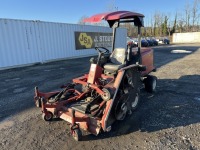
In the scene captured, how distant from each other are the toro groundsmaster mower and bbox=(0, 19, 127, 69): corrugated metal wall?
25.7 feet

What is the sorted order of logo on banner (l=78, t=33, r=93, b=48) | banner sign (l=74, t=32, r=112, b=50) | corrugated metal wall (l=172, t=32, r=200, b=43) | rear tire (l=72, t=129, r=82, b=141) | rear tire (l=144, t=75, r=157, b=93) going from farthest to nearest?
corrugated metal wall (l=172, t=32, r=200, b=43) → logo on banner (l=78, t=33, r=93, b=48) → banner sign (l=74, t=32, r=112, b=50) → rear tire (l=144, t=75, r=157, b=93) → rear tire (l=72, t=129, r=82, b=141)

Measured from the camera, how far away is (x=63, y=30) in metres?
13.7

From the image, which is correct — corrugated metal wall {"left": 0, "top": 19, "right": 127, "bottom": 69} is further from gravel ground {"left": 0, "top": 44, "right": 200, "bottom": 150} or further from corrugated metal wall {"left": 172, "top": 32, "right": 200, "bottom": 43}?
corrugated metal wall {"left": 172, "top": 32, "right": 200, "bottom": 43}

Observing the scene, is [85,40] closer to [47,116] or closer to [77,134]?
[47,116]

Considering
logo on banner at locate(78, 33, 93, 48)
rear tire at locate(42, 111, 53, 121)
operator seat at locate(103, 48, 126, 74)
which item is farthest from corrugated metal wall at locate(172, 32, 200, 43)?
rear tire at locate(42, 111, 53, 121)

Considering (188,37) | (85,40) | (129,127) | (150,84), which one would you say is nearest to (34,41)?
(85,40)

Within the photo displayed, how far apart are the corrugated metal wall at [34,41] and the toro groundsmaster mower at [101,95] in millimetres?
7826

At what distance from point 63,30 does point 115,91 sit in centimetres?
1131

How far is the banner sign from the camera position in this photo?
15.0 m

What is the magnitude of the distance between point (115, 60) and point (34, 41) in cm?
870

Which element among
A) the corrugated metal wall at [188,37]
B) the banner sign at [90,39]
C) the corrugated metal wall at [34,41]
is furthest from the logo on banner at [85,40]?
the corrugated metal wall at [188,37]

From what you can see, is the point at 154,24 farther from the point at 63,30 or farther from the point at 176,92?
the point at 176,92

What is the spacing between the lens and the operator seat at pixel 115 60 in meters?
4.29

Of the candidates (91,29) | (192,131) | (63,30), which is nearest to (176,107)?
(192,131)
